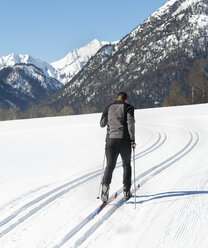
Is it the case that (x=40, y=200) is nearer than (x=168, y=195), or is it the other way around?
(x=168, y=195)

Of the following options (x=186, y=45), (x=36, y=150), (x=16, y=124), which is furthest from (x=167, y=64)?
(x=36, y=150)

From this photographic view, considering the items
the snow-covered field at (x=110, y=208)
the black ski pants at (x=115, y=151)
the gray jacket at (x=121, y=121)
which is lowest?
the snow-covered field at (x=110, y=208)

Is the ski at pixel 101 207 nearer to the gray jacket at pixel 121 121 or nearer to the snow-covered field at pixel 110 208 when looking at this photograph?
the snow-covered field at pixel 110 208

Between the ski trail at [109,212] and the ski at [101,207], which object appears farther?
the ski at [101,207]

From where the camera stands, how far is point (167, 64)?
188 metres

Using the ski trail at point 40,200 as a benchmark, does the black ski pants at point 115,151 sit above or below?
above

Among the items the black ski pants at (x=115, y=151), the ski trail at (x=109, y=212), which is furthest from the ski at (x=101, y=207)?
the black ski pants at (x=115, y=151)

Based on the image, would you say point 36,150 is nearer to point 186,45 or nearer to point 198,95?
point 198,95

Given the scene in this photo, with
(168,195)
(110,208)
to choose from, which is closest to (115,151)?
(110,208)

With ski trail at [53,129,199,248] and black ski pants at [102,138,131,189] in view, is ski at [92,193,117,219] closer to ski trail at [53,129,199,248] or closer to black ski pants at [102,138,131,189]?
ski trail at [53,129,199,248]

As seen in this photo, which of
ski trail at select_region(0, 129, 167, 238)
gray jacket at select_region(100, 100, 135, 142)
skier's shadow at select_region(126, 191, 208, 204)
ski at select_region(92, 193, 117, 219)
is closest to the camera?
ski trail at select_region(0, 129, 167, 238)

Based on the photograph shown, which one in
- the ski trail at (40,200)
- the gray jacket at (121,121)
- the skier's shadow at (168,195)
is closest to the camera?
the ski trail at (40,200)

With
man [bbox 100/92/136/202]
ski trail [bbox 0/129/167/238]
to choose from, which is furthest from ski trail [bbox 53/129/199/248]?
ski trail [bbox 0/129/167/238]

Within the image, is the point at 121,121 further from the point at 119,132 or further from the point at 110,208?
the point at 110,208
